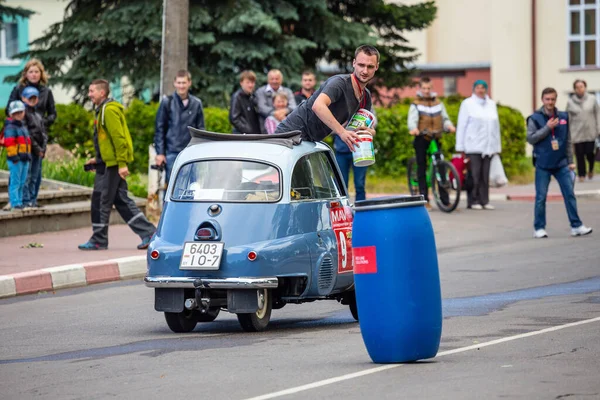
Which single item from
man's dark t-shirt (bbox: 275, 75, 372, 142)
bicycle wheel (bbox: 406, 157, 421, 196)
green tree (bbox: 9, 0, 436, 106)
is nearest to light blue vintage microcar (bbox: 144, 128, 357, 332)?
man's dark t-shirt (bbox: 275, 75, 372, 142)

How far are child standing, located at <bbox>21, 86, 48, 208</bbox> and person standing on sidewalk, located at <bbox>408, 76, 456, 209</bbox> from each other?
5922 millimetres

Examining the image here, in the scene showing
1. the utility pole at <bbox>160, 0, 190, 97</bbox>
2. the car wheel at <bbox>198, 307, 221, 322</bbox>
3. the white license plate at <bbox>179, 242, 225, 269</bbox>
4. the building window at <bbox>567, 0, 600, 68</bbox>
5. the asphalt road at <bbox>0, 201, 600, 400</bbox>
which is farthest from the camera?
the building window at <bbox>567, 0, 600, 68</bbox>

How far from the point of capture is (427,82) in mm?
20766

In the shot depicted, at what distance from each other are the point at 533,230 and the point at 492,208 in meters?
3.11

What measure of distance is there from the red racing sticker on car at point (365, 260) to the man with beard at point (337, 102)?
2286 mm

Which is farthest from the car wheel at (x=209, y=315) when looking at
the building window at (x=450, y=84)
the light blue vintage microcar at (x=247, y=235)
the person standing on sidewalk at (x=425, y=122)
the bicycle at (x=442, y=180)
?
the building window at (x=450, y=84)

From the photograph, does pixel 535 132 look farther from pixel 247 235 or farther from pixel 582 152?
pixel 582 152

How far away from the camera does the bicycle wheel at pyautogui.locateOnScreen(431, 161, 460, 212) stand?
20.3 metres

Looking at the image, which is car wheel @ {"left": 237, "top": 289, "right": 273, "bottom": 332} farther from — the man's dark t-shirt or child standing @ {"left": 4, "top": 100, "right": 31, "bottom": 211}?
child standing @ {"left": 4, "top": 100, "right": 31, "bottom": 211}

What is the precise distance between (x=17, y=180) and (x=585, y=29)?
99.6 feet

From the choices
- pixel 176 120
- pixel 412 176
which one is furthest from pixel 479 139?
pixel 176 120

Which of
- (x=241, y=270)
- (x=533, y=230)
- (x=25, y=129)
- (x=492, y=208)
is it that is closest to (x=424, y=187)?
(x=492, y=208)

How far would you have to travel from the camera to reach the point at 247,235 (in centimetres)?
978

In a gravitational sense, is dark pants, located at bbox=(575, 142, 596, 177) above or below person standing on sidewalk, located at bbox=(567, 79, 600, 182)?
below
